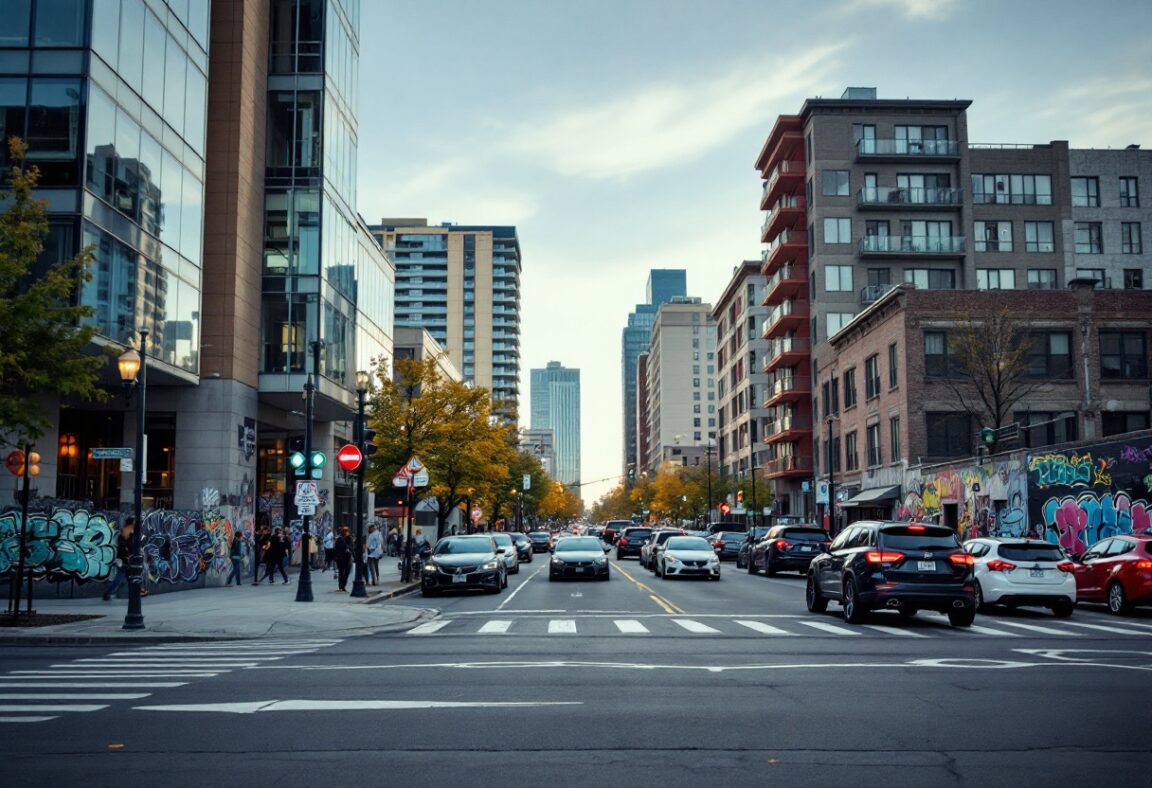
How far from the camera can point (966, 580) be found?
17.7 m

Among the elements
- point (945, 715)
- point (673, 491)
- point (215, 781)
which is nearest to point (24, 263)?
point (215, 781)

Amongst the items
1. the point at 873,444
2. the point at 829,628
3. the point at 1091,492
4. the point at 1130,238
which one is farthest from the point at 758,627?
the point at 1130,238

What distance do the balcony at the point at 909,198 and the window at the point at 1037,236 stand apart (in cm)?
500

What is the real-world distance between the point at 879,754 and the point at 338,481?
4894cm

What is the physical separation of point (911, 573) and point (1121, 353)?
36.1 meters

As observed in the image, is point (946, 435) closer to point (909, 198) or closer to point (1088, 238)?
point (909, 198)

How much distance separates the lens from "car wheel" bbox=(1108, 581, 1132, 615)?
21.3m

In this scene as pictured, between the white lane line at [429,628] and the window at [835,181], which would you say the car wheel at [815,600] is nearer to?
the white lane line at [429,628]

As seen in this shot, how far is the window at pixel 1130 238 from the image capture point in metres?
69.8

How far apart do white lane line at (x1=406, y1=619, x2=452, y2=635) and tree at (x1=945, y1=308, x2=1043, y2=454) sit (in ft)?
91.4

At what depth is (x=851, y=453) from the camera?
59.3m

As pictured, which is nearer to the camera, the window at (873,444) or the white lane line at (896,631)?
the white lane line at (896,631)

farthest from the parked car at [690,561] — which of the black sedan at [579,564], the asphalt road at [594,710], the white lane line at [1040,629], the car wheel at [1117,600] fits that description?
the asphalt road at [594,710]

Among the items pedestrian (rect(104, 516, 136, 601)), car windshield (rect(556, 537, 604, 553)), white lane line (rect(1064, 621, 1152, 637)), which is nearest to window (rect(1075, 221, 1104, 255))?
car windshield (rect(556, 537, 604, 553))
